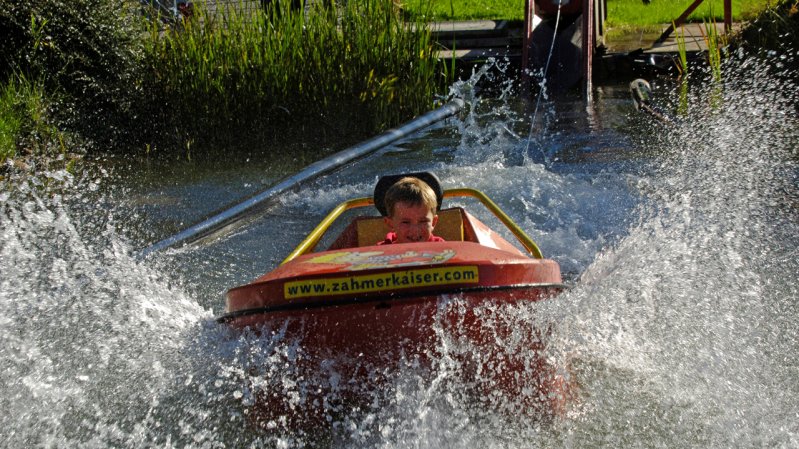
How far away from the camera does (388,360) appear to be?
12.7ft

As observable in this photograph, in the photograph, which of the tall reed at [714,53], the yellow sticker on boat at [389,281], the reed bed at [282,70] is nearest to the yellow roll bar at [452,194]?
the yellow sticker on boat at [389,281]

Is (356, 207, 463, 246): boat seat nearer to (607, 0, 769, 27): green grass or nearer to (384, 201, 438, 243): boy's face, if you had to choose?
(384, 201, 438, 243): boy's face

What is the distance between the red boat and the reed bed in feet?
20.2

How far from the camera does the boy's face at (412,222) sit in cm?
466

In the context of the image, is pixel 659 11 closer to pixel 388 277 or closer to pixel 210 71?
pixel 210 71

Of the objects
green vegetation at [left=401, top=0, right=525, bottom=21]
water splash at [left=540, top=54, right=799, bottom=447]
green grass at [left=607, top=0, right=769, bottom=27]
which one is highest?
green vegetation at [left=401, top=0, right=525, bottom=21]

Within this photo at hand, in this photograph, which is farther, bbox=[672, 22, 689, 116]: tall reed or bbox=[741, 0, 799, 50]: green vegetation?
bbox=[741, 0, 799, 50]: green vegetation

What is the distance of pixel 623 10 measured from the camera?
17312 millimetres

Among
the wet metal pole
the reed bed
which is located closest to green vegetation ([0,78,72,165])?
the reed bed

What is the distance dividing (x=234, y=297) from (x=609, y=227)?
3.58m

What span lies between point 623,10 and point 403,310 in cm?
1465

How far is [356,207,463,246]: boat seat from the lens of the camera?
5.29 metres

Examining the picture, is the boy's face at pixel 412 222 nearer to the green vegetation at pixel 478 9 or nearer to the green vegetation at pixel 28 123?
the green vegetation at pixel 28 123

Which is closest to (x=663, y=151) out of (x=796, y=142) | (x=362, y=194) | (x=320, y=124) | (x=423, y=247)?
(x=796, y=142)
